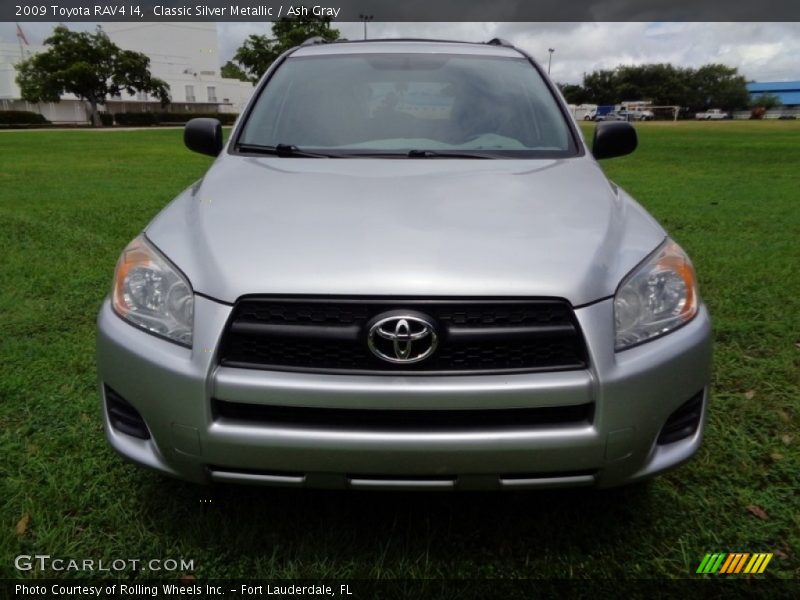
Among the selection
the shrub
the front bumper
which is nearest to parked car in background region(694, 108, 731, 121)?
the shrub

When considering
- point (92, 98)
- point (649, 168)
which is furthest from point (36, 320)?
point (92, 98)

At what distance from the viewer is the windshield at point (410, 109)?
296 cm

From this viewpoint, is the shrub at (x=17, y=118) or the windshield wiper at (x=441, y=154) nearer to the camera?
the windshield wiper at (x=441, y=154)

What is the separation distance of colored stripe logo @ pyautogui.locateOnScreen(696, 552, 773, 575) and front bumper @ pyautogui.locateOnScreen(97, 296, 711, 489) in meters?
0.54

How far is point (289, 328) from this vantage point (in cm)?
182

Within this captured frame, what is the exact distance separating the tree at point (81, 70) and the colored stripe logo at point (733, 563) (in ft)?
189

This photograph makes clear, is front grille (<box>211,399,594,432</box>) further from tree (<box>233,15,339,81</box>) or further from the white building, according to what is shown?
the white building

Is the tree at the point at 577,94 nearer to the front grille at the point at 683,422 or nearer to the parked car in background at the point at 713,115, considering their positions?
the parked car in background at the point at 713,115

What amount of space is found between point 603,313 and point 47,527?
6.26 ft

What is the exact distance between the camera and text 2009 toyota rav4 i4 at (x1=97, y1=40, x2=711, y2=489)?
178cm

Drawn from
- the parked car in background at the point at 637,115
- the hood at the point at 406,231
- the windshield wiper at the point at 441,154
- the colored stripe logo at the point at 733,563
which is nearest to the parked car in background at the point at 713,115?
the parked car in background at the point at 637,115

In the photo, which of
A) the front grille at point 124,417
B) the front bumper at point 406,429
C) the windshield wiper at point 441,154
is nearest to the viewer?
the front bumper at point 406,429

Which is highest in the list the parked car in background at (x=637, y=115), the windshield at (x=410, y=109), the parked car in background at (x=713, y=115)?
the windshield at (x=410, y=109)

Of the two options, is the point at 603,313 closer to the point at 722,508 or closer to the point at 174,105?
the point at 722,508
